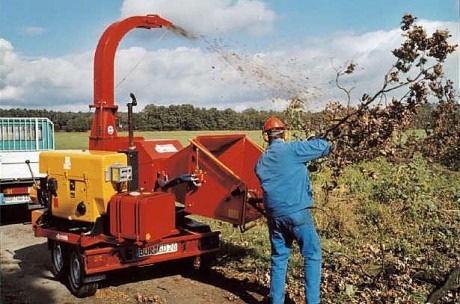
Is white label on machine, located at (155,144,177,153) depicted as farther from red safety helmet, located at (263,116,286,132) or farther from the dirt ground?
red safety helmet, located at (263,116,286,132)

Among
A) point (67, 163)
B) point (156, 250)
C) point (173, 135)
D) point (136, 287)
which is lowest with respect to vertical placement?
point (136, 287)

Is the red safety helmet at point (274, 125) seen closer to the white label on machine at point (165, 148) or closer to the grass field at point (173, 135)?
the grass field at point (173, 135)

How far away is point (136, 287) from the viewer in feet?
24.1

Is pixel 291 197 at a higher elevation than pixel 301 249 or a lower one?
higher

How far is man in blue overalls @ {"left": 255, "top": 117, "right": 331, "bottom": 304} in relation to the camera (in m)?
5.73

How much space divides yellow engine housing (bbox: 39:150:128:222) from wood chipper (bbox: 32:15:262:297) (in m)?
0.01

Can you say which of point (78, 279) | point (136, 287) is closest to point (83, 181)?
point (78, 279)

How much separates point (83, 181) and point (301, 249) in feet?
9.69

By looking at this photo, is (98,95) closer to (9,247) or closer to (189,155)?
(189,155)


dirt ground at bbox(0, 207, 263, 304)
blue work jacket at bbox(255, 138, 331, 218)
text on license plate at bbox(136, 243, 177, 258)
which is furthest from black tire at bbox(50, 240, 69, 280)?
blue work jacket at bbox(255, 138, 331, 218)

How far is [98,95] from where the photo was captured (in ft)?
26.2

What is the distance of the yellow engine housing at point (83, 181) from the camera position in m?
6.88

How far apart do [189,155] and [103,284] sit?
2.12 m

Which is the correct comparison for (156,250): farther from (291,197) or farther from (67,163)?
(291,197)
